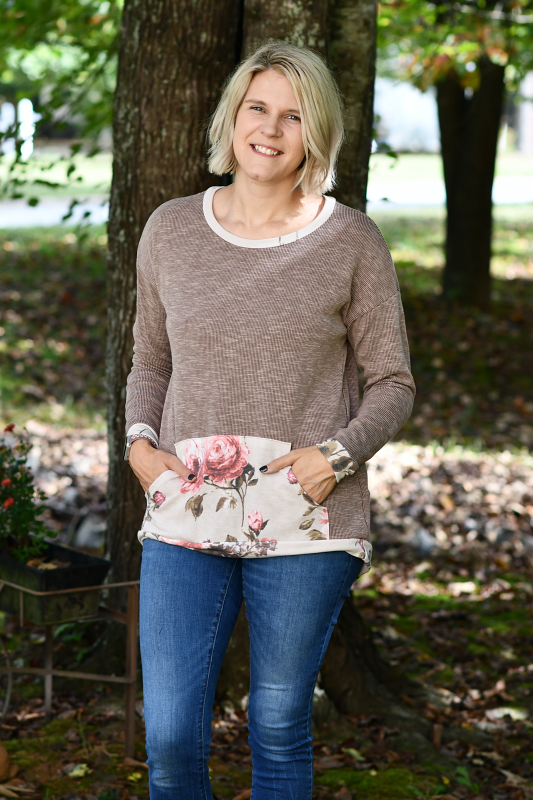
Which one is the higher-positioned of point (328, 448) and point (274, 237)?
point (274, 237)

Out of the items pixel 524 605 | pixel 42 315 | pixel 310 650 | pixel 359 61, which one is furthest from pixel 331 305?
pixel 42 315

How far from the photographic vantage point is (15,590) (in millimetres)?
3461

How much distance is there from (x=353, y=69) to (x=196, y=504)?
225cm

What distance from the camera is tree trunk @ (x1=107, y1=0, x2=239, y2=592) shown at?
3.49 meters

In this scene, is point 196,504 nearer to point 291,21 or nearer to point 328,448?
point 328,448

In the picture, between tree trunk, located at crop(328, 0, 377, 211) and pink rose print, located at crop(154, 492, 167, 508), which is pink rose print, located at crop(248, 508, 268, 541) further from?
tree trunk, located at crop(328, 0, 377, 211)

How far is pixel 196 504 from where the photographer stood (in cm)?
230

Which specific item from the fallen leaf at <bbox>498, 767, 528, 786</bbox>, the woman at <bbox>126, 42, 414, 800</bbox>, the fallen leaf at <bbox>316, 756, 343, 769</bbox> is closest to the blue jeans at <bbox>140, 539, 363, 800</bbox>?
the woman at <bbox>126, 42, 414, 800</bbox>

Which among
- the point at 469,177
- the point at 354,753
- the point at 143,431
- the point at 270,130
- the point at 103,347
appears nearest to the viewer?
the point at 270,130

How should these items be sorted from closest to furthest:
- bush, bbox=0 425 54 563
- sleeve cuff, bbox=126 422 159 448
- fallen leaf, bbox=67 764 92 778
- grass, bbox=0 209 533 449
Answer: sleeve cuff, bbox=126 422 159 448, fallen leaf, bbox=67 764 92 778, bush, bbox=0 425 54 563, grass, bbox=0 209 533 449

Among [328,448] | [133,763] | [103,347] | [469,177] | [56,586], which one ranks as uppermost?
[469,177]

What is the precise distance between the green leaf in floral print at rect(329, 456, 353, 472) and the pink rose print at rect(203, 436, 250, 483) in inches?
8.9

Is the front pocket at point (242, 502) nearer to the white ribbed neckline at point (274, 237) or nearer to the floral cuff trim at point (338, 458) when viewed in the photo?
the floral cuff trim at point (338, 458)

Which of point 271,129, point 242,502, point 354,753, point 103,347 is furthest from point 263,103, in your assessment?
point 103,347
